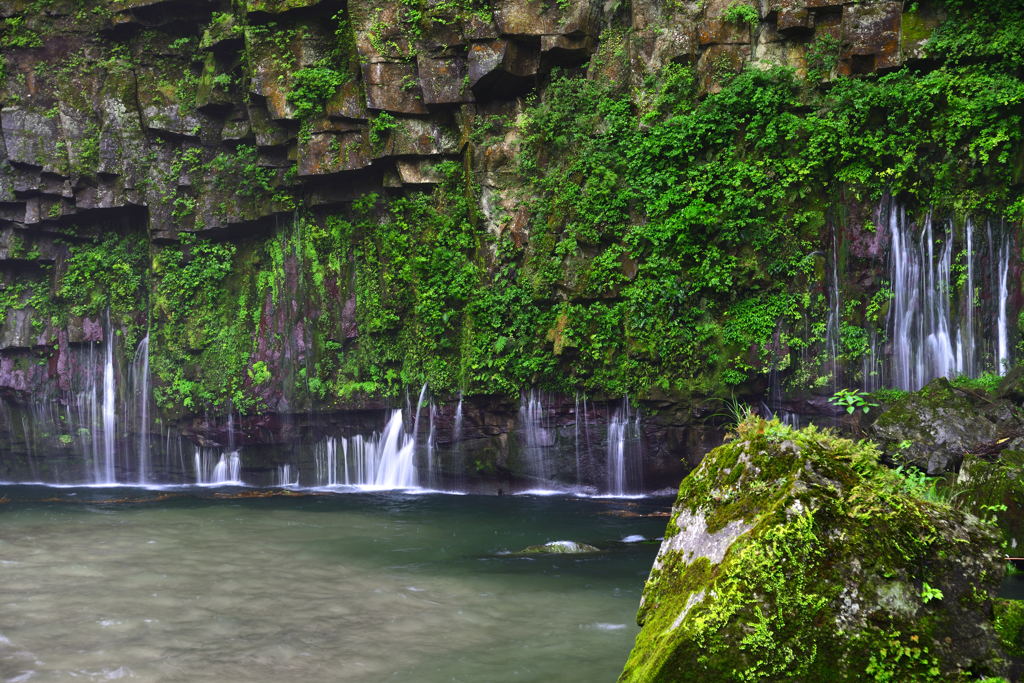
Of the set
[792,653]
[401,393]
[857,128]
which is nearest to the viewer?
[792,653]

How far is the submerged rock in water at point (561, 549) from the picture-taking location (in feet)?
34.7

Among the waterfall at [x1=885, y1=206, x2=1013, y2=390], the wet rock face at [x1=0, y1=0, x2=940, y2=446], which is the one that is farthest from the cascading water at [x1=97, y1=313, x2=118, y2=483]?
the waterfall at [x1=885, y1=206, x2=1013, y2=390]

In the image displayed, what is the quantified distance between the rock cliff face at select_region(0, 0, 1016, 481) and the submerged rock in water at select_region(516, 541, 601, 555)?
550 centimetres

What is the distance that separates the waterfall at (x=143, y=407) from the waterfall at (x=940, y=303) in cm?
1714

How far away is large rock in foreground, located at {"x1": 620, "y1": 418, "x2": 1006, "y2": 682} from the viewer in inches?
144

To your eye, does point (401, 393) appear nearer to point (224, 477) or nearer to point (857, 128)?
point (224, 477)

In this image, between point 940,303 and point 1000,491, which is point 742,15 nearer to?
point 940,303

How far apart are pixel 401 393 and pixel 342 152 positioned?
5.60 m

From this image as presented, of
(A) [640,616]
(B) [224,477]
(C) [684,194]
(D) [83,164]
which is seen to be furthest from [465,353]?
(A) [640,616]

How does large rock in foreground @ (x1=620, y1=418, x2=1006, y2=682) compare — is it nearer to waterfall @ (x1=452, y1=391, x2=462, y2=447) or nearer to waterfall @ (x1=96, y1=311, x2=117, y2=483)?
waterfall @ (x1=452, y1=391, x2=462, y2=447)

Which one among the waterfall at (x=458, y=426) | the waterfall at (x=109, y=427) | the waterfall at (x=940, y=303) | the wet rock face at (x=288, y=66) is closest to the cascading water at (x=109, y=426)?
the waterfall at (x=109, y=427)

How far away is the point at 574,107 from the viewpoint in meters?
16.8

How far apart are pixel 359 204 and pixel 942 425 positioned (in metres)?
13.1

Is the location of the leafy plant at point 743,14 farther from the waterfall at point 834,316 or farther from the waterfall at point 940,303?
the waterfall at point 940,303
